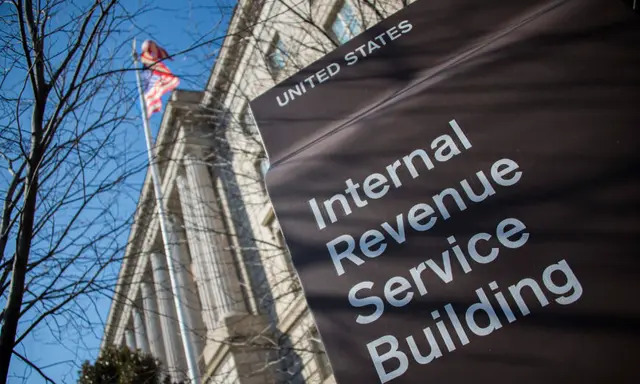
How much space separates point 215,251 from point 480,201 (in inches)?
709

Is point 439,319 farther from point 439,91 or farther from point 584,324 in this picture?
point 439,91

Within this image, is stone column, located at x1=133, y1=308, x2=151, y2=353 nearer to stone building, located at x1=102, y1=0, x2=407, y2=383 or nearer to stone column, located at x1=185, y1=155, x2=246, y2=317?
stone building, located at x1=102, y1=0, x2=407, y2=383

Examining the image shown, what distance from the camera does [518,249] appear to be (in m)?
1.10

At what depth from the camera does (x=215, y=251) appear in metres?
18.6

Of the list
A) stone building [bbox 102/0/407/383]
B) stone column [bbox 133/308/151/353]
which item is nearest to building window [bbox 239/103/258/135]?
stone building [bbox 102/0/407/383]

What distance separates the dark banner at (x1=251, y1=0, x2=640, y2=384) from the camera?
1008 mm

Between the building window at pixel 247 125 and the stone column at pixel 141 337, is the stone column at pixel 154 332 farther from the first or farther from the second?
the building window at pixel 247 125

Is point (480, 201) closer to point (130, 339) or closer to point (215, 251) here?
point (215, 251)

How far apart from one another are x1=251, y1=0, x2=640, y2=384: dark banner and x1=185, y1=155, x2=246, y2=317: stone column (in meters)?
15.5

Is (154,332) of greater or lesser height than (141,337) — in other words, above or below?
below

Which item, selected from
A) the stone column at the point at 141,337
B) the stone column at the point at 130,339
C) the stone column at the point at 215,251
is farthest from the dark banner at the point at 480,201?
the stone column at the point at 130,339

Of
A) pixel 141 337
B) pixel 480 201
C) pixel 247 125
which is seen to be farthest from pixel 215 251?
pixel 480 201

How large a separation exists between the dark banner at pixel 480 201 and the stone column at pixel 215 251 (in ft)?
50.8

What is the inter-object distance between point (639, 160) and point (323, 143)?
742 mm
